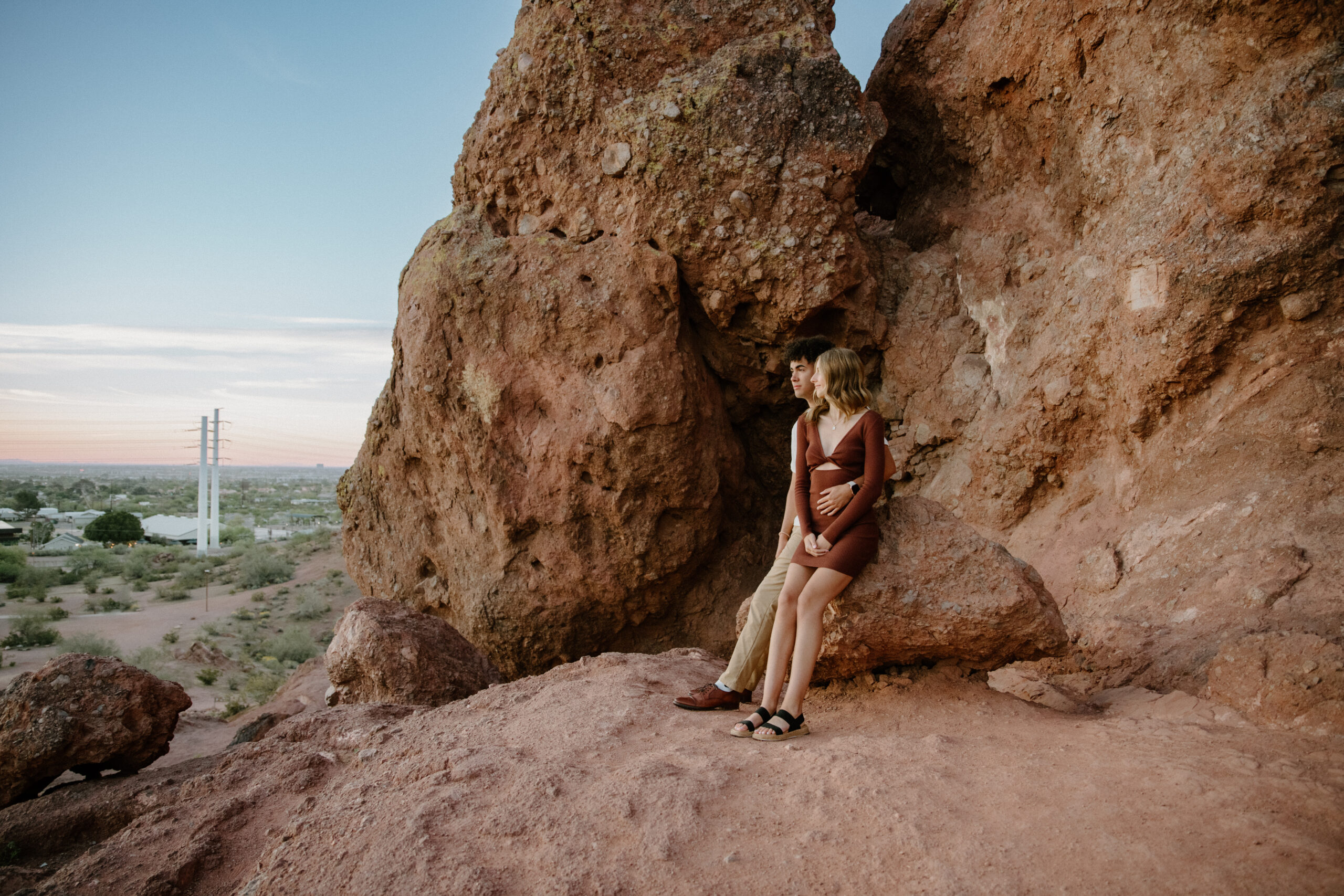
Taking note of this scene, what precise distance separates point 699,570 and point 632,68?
448 centimetres

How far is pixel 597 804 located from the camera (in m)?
2.74

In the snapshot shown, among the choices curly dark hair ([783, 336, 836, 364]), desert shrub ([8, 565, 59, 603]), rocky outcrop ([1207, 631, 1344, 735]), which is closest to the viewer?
rocky outcrop ([1207, 631, 1344, 735])

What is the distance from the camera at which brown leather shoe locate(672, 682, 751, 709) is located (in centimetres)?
391

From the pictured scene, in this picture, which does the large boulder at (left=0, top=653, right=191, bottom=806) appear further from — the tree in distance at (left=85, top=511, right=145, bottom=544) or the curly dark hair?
the tree in distance at (left=85, top=511, right=145, bottom=544)

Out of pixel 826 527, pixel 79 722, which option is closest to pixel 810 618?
pixel 826 527

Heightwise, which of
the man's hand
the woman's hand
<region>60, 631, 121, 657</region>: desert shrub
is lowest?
<region>60, 631, 121, 657</region>: desert shrub

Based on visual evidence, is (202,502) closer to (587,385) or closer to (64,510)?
(64,510)

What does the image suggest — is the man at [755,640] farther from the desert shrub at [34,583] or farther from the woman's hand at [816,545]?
the desert shrub at [34,583]

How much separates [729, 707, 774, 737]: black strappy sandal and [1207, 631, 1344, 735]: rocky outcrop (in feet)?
6.26

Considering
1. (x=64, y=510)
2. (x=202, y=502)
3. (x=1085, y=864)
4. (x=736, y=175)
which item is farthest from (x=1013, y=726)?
(x=64, y=510)

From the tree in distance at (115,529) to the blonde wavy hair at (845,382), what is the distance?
85.4ft

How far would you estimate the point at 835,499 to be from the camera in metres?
3.69

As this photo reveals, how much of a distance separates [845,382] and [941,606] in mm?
1160

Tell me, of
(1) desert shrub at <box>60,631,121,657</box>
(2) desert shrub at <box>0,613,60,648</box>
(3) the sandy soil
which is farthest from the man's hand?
(2) desert shrub at <box>0,613,60,648</box>
